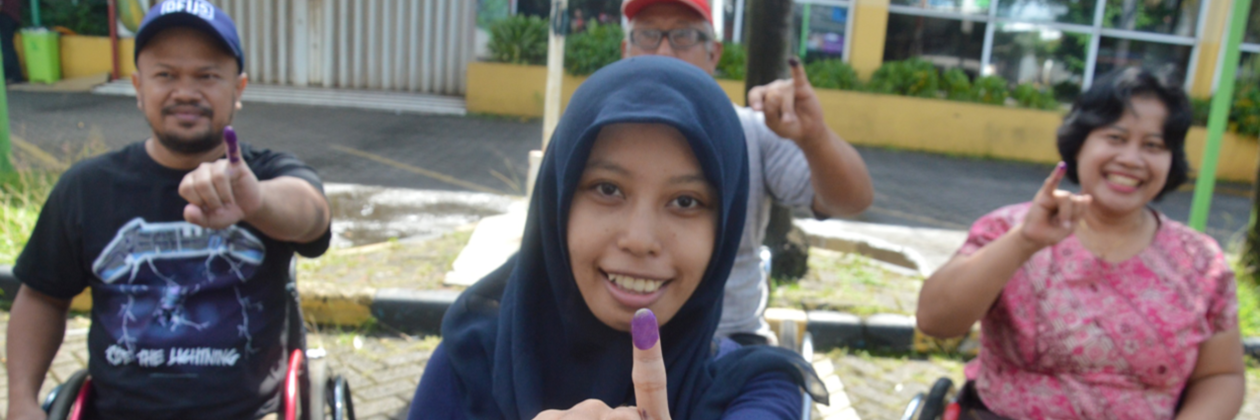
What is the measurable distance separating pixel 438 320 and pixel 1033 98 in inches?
437

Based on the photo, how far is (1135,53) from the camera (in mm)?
13641

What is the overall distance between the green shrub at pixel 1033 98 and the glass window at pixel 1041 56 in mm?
923

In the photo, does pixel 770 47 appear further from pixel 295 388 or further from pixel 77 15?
pixel 77 15

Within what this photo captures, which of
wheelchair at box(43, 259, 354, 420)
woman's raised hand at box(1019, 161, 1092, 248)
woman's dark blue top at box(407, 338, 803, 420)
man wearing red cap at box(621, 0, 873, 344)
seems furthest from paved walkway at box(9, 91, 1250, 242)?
woman's dark blue top at box(407, 338, 803, 420)

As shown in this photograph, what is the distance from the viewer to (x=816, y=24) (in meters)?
13.6

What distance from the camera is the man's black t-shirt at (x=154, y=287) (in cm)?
216

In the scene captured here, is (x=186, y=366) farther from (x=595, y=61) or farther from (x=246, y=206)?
(x=595, y=61)

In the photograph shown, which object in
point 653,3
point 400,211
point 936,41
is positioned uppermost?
point 936,41

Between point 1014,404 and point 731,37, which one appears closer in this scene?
point 1014,404

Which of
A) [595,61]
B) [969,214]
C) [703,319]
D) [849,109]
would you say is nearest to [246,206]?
[703,319]

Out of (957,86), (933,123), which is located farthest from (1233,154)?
(933,123)

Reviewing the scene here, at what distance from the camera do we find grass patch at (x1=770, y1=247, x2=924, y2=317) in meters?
4.54

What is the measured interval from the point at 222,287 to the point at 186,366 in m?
0.21

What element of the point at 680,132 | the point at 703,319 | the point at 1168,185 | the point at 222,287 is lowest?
the point at 222,287
